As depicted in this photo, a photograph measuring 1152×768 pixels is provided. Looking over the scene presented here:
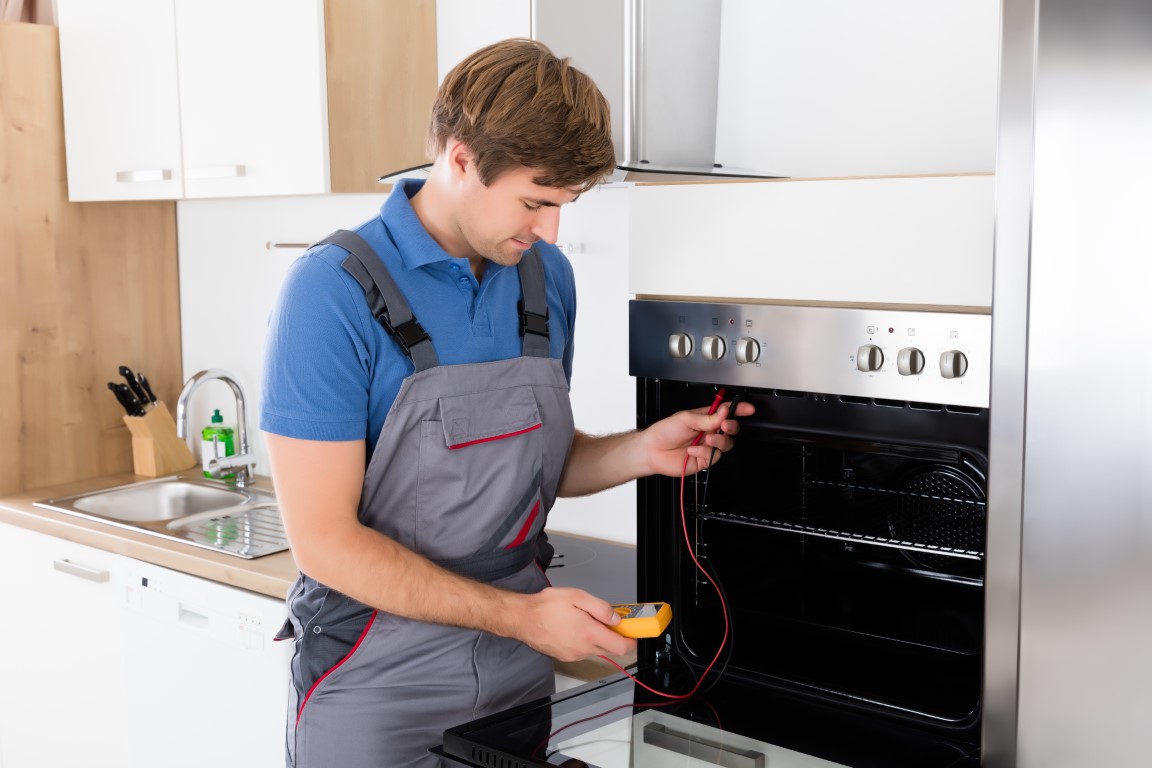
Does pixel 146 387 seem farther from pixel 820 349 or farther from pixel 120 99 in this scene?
pixel 820 349

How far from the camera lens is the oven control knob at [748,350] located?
126cm

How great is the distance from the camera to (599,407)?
7.35 feet

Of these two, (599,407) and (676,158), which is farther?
(599,407)

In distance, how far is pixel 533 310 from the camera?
1.44 metres

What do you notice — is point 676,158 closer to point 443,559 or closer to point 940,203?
point 940,203

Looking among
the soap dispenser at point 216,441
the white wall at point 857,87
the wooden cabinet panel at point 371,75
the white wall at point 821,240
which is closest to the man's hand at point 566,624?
the white wall at point 821,240

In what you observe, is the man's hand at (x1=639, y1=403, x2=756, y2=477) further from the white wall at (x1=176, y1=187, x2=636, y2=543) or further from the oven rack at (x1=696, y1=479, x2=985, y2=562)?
the white wall at (x1=176, y1=187, x2=636, y2=543)

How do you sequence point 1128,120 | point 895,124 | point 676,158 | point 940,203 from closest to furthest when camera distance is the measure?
1. point 1128,120
2. point 940,203
3. point 676,158
4. point 895,124

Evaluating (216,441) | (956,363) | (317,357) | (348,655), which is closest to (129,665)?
(216,441)

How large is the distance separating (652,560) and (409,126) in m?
1.09

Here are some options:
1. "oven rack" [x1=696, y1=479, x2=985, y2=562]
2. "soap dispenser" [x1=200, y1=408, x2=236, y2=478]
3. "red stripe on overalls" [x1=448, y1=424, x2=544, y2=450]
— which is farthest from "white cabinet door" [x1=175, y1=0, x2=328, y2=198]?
"oven rack" [x1=696, y1=479, x2=985, y2=562]

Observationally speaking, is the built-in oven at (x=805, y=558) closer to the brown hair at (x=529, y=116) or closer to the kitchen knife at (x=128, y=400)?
the brown hair at (x=529, y=116)

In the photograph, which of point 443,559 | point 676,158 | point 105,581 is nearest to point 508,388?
point 443,559

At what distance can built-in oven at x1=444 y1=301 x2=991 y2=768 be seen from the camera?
1173 mm
